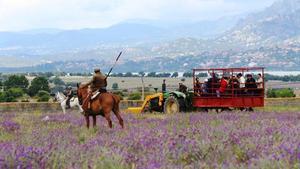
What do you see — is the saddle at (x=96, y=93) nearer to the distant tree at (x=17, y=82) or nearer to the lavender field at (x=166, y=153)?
the lavender field at (x=166, y=153)

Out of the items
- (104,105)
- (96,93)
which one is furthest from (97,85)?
(104,105)

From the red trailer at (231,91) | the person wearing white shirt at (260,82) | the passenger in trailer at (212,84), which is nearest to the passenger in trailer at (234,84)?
the red trailer at (231,91)

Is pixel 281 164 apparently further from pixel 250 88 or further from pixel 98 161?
pixel 250 88

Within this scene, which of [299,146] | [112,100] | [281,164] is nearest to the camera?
[281,164]

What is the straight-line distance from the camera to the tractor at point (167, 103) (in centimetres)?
2577

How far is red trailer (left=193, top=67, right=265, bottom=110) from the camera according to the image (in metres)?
24.8

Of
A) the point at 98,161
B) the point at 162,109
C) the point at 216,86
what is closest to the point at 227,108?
the point at 216,86

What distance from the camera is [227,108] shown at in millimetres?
25828

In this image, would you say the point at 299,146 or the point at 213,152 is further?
the point at 213,152

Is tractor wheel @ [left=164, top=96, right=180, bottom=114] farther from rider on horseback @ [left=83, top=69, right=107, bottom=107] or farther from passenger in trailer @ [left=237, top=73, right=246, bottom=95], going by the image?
rider on horseback @ [left=83, top=69, right=107, bottom=107]

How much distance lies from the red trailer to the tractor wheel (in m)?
0.79

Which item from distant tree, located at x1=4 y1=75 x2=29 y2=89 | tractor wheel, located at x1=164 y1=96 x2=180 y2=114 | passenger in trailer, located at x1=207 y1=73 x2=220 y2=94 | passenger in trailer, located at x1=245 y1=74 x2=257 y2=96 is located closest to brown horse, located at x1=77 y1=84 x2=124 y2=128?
tractor wheel, located at x1=164 y1=96 x2=180 y2=114

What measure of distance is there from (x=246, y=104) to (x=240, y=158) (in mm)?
16663

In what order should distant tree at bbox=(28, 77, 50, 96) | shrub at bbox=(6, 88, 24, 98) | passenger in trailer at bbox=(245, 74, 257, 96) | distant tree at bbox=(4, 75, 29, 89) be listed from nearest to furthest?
1. passenger in trailer at bbox=(245, 74, 257, 96)
2. shrub at bbox=(6, 88, 24, 98)
3. distant tree at bbox=(28, 77, 50, 96)
4. distant tree at bbox=(4, 75, 29, 89)
